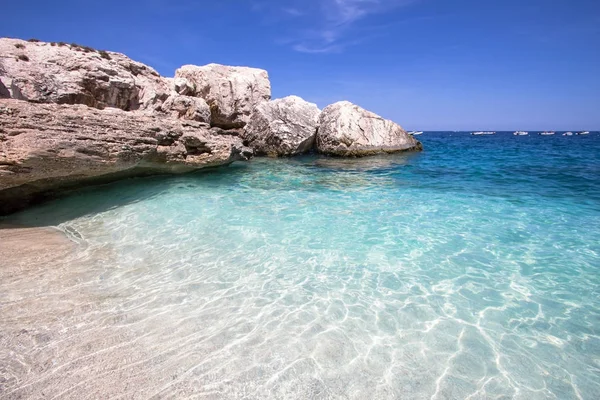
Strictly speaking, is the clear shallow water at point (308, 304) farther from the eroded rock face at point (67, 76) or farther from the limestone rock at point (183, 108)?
the limestone rock at point (183, 108)

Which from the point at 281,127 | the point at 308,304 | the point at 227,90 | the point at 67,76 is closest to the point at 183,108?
the point at 67,76

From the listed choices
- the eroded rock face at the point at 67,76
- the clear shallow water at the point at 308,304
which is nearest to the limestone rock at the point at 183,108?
the eroded rock face at the point at 67,76

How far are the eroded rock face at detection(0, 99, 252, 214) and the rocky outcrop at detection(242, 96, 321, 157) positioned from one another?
29.8 ft

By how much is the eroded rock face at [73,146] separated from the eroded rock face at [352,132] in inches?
432

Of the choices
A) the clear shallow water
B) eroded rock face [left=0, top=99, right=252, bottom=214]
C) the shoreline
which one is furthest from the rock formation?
the clear shallow water

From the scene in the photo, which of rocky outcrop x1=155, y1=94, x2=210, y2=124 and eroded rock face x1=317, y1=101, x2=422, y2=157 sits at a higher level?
rocky outcrop x1=155, y1=94, x2=210, y2=124

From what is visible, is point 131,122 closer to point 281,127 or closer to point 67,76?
point 67,76

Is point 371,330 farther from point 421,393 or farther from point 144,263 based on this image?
point 144,263

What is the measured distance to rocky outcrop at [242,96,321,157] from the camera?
19719mm

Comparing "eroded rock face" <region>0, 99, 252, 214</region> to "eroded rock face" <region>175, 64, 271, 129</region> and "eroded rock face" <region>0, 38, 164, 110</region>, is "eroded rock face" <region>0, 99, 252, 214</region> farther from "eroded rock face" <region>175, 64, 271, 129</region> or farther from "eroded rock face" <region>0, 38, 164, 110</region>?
"eroded rock face" <region>175, 64, 271, 129</region>

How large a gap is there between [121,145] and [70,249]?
141 inches

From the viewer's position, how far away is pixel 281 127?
64.8 feet

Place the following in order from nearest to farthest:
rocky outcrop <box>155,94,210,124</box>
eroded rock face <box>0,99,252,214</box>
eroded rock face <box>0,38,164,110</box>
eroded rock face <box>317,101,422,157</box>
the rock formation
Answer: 1. eroded rock face <box>0,99,252,214</box>
2. the rock formation
3. eroded rock face <box>0,38,164,110</box>
4. rocky outcrop <box>155,94,210,124</box>
5. eroded rock face <box>317,101,422,157</box>

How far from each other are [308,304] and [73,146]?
6.90 m
